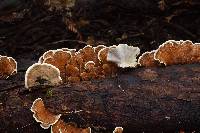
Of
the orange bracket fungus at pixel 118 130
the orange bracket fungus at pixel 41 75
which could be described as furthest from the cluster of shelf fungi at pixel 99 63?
the orange bracket fungus at pixel 118 130

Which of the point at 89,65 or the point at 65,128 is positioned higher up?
the point at 89,65

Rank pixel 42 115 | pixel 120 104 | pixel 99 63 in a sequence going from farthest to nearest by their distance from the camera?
1. pixel 99 63
2. pixel 120 104
3. pixel 42 115

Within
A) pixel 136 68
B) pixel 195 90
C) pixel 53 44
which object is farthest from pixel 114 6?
pixel 195 90

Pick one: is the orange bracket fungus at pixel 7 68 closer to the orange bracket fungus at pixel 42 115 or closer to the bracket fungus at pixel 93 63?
the bracket fungus at pixel 93 63

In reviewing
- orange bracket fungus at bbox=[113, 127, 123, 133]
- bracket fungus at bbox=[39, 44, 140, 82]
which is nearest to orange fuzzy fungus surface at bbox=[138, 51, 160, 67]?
bracket fungus at bbox=[39, 44, 140, 82]

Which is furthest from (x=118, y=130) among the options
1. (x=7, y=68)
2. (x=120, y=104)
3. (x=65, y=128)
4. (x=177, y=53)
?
(x=7, y=68)

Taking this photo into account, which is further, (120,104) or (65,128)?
(120,104)

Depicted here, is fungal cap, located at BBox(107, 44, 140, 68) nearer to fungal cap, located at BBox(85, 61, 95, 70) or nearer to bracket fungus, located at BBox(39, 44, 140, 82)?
bracket fungus, located at BBox(39, 44, 140, 82)

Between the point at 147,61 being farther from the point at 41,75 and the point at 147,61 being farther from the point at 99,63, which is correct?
the point at 41,75
